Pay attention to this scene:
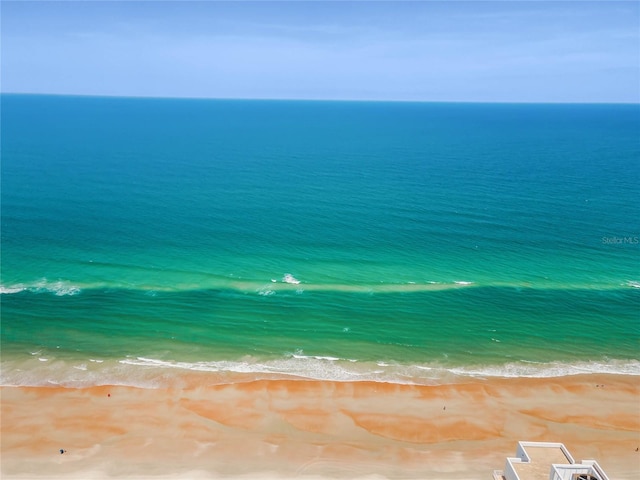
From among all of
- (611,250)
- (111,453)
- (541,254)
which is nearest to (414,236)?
(541,254)

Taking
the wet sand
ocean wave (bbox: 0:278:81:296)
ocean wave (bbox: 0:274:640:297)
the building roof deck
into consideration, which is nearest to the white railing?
the building roof deck

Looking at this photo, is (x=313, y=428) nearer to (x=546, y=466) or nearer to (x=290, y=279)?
(x=546, y=466)

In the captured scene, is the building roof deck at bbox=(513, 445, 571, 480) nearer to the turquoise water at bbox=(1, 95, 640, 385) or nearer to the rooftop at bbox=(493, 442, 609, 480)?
the rooftop at bbox=(493, 442, 609, 480)

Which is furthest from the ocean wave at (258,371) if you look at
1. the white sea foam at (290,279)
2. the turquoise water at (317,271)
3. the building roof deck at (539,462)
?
the building roof deck at (539,462)

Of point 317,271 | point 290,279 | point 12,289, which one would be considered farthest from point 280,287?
point 12,289

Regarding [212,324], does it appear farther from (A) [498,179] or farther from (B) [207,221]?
(A) [498,179]

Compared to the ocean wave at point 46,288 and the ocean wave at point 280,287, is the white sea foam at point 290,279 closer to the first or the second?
the ocean wave at point 280,287
